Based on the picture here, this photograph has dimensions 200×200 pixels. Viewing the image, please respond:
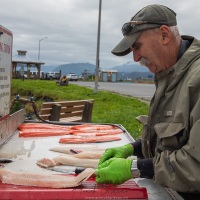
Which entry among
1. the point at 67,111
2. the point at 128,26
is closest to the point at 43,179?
Result: the point at 128,26

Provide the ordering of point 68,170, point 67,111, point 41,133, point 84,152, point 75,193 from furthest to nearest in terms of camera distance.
→ point 67,111 < point 41,133 < point 84,152 < point 68,170 < point 75,193

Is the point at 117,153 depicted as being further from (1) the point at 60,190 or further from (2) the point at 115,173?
(1) the point at 60,190

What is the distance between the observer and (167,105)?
10.9 ft

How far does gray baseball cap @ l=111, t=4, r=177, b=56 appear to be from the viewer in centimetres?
339

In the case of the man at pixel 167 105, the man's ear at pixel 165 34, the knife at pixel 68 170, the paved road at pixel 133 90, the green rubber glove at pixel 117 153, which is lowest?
the paved road at pixel 133 90

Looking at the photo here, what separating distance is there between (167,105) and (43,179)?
46.3 inches

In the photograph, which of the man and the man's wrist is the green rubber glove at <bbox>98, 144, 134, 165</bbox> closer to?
the man

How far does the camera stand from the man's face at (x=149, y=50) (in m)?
3.37

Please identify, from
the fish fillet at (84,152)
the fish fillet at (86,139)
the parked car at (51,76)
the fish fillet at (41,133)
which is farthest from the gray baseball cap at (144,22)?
the parked car at (51,76)

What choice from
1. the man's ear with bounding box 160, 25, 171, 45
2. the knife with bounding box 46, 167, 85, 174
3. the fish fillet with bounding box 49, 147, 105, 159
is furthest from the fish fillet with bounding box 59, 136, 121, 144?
the man's ear with bounding box 160, 25, 171, 45

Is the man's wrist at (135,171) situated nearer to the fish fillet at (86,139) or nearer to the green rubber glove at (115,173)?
the green rubber glove at (115,173)

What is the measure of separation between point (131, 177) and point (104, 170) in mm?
227

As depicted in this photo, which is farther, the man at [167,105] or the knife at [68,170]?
the knife at [68,170]

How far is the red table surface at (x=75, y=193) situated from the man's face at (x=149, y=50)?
1049 millimetres
